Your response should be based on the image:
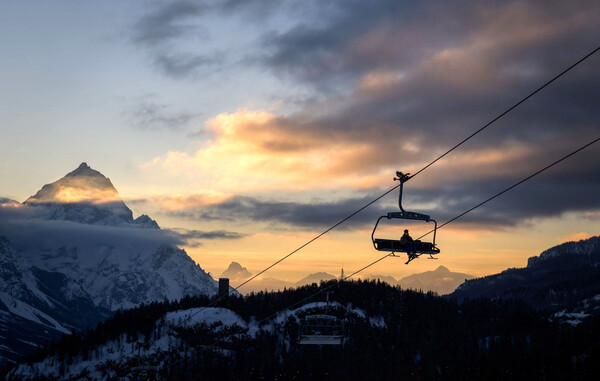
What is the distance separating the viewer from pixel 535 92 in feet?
121

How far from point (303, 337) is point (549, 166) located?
5200 centimetres

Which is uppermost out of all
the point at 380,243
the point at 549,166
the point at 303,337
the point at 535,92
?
the point at 535,92

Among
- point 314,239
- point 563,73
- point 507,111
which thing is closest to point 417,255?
point 314,239

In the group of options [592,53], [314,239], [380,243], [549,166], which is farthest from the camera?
[314,239]

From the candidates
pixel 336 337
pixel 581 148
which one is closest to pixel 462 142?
pixel 581 148

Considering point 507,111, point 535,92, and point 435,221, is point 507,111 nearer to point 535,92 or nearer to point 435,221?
point 535,92

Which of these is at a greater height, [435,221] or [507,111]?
[507,111]

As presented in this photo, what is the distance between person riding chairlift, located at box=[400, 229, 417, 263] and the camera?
49188 millimetres

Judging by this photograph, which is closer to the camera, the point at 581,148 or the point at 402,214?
the point at 581,148

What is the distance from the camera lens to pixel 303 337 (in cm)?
8762

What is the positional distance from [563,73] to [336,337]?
57691mm

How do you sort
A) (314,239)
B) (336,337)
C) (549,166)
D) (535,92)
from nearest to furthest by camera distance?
(535,92) < (549,166) < (314,239) < (336,337)

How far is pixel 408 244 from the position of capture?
4956 centimetres

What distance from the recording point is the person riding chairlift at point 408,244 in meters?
49.2
